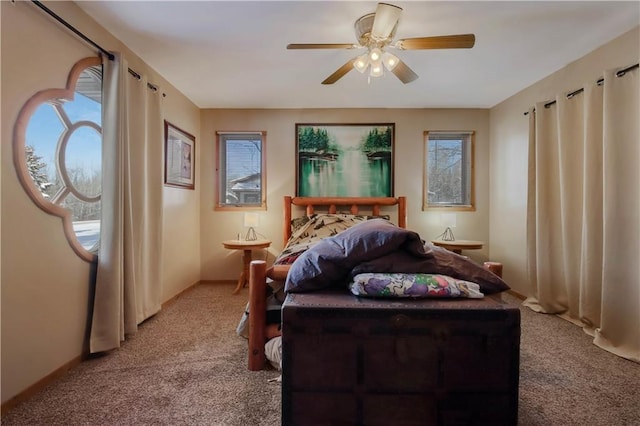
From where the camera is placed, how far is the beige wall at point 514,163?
9.14ft

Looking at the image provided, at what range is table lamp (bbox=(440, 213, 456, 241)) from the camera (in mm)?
3775

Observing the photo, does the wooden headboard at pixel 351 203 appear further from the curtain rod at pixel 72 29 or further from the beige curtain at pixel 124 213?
the curtain rod at pixel 72 29

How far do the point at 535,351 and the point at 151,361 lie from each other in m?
2.70

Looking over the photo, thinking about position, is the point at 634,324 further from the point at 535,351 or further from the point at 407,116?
the point at 407,116

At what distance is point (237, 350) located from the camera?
2.16m

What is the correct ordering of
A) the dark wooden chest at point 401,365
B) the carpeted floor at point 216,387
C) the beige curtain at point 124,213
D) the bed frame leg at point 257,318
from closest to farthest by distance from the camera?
the dark wooden chest at point 401,365, the carpeted floor at point 216,387, the bed frame leg at point 257,318, the beige curtain at point 124,213

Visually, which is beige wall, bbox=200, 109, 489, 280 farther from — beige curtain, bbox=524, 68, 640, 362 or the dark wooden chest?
the dark wooden chest

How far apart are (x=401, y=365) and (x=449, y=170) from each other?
3.33 metres

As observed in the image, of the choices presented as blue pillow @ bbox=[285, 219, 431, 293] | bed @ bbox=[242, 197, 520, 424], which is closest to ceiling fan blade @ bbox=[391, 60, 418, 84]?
blue pillow @ bbox=[285, 219, 431, 293]

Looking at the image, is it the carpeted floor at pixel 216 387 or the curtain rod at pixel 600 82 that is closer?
the carpeted floor at pixel 216 387

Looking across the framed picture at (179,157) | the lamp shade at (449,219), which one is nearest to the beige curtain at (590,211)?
the lamp shade at (449,219)

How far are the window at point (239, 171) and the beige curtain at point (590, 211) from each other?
317 cm

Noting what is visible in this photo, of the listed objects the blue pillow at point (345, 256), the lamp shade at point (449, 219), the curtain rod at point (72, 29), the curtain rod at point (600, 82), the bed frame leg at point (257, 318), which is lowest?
the bed frame leg at point (257, 318)

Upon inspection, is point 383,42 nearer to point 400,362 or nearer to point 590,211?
point 400,362
